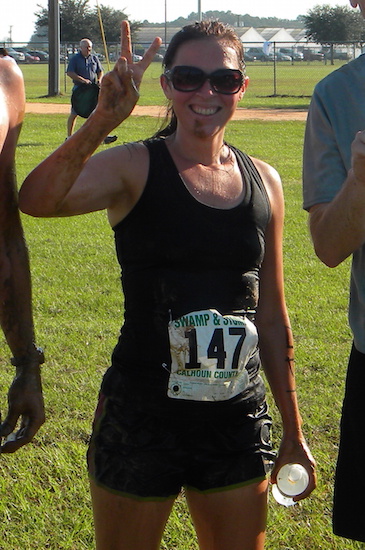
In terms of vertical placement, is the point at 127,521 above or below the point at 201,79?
below

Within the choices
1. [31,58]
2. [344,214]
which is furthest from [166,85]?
[31,58]

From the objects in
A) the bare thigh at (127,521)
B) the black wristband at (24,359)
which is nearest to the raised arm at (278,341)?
the bare thigh at (127,521)

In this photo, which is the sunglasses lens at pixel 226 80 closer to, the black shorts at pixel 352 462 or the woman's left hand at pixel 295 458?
the black shorts at pixel 352 462

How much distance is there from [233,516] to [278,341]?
1.98ft

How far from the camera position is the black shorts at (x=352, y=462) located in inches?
98.2

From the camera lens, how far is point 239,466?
251 centimetres

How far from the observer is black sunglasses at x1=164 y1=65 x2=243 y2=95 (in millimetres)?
2600

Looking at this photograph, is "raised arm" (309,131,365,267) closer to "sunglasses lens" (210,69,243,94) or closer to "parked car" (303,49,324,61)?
"sunglasses lens" (210,69,243,94)

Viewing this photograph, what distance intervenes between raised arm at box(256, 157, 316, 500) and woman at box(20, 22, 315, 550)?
0.16 metres

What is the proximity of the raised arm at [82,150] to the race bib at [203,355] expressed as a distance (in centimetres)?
48

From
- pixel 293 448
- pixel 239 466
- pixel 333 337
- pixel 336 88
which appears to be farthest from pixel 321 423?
pixel 336 88

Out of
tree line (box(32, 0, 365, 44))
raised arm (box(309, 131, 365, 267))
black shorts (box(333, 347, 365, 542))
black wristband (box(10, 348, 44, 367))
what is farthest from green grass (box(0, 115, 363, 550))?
tree line (box(32, 0, 365, 44))

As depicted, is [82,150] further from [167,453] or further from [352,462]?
[352,462]

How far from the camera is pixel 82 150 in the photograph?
7.67ft
